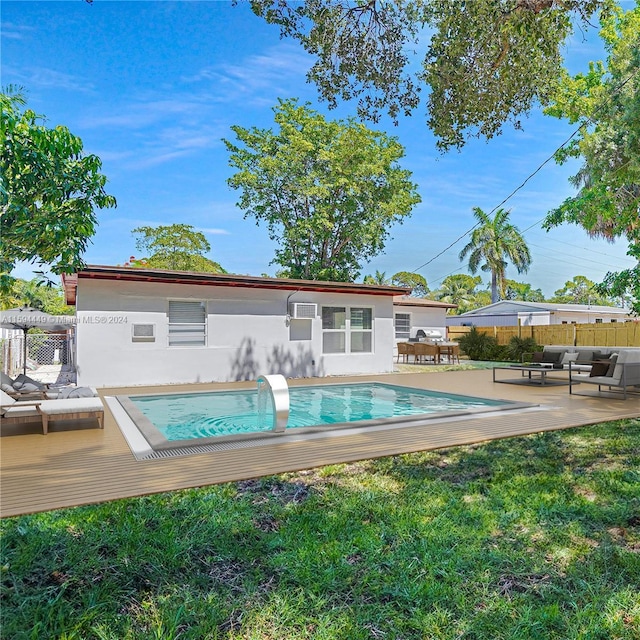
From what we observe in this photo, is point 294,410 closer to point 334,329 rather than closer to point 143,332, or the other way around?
point 143,332

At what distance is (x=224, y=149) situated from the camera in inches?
1033

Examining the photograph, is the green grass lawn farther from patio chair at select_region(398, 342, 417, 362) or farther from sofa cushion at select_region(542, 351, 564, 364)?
patio chair at select_region(398, 342, 417, 362)

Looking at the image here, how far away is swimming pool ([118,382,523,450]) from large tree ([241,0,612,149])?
4823 millimetres

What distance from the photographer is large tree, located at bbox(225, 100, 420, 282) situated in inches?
995

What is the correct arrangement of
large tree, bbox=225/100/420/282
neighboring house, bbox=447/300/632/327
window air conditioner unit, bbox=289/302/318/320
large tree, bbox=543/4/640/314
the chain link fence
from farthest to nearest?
neighboring house, bbox=447/300/632/327 → large tree, bbox=225/100/420/282 → the chain link fence → window air conditioner unit, bbox=289/302/318/320 → large tree, bbox=543/4/640/314

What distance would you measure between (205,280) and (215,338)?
1716 mm

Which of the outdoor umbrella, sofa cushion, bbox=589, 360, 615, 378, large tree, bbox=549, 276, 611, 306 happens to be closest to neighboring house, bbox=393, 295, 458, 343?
sofa cushion, bbox=589, 360, 615, 378

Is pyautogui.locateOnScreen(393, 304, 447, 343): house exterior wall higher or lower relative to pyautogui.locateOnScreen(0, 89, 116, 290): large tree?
lower

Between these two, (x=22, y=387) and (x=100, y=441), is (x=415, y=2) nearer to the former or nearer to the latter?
(x=100, y=441)

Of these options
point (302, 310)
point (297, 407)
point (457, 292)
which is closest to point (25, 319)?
point (302, 310)

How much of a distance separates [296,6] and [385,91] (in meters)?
1.72

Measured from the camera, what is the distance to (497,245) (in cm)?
3725

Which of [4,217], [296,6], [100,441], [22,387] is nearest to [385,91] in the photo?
[296,6]

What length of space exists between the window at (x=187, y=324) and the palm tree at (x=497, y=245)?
97.1 feet
